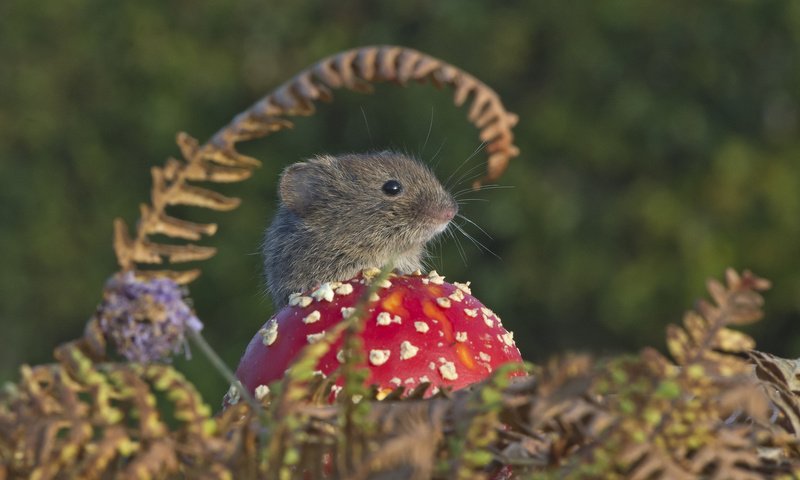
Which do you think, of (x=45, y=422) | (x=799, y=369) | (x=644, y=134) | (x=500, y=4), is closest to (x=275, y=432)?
(x=45, y=422)

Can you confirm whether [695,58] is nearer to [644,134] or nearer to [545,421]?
[644,134]

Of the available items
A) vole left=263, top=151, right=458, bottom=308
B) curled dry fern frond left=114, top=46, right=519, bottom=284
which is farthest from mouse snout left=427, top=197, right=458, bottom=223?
curled dry fern frond left=114, top=46, right=519, bottom=284

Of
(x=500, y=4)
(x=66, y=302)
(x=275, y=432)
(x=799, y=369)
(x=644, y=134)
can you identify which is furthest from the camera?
(x=66, y=302)

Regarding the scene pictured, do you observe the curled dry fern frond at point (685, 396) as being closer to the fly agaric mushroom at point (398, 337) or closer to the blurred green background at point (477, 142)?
the fly agaric mushroom at point (398, 337)

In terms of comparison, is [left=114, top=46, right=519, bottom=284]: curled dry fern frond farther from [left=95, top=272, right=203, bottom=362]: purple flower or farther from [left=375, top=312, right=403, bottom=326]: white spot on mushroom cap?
[left=375, top=312, right=403, bottom=326]: white spot on mushroom cap

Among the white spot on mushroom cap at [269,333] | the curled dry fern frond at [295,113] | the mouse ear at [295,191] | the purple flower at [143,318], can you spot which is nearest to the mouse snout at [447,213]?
the mouse ear at [295,191]
